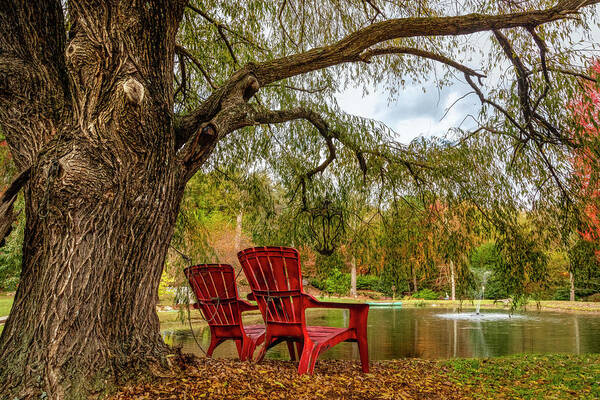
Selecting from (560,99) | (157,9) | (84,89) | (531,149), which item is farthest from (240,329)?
(560,99)

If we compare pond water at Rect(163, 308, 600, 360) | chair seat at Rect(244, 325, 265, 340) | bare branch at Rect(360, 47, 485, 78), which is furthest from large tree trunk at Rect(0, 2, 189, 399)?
pond water at Rect(163, 308, 600, 360)

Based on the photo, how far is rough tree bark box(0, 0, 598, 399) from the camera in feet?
6.10

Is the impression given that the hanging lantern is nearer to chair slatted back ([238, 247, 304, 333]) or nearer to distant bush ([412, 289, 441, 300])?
chair slatted back ([238, 247, 304, 333])

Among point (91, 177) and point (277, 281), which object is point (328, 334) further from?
point (91, 177)

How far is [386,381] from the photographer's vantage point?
2.81m

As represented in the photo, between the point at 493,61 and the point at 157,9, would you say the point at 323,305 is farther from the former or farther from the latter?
the point at 493,61

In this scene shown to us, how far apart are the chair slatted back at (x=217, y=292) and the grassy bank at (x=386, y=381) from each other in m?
0.47

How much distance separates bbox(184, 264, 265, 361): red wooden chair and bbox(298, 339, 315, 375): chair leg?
600 millimetres

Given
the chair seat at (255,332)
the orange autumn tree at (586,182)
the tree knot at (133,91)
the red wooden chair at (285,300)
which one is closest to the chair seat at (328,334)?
the red wooden chair at (285,300)

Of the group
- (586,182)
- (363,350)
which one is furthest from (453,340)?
(363,350)

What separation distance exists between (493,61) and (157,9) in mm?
3900

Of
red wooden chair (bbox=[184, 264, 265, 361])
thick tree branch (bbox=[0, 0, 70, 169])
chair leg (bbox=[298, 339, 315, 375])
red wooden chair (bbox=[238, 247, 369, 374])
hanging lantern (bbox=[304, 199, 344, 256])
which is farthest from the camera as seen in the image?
hanging lantern (bbox=[304, 199, 344, 256])

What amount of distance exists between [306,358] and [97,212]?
1499 millimetres

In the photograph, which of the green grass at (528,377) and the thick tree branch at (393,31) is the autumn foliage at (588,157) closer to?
the thick tree branch at (393,31)
